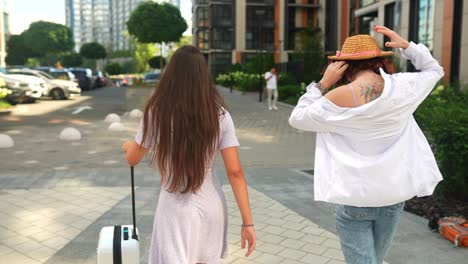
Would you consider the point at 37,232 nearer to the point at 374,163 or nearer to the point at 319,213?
the point at 319,213

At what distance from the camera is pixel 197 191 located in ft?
7.67

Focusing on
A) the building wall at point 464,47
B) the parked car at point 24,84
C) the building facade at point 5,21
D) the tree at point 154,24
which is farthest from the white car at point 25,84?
the building facade at point 5,21

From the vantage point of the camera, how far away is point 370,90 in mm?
2461

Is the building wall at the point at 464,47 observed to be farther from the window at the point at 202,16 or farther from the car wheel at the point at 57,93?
the window at the point at 202,16

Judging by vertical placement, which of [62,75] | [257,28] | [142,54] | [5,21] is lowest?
[62,75]

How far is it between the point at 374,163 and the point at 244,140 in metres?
9.60

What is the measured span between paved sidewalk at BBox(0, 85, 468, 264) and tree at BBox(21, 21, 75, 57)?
7657 centimetres

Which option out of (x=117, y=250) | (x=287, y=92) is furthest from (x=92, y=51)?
(x=117, y=250)

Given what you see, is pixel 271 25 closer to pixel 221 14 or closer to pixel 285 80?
pixel 221 14

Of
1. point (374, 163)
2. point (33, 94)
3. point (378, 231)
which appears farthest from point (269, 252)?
point (33, 94)

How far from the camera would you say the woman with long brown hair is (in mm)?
2252

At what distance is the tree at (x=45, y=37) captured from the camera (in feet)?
266

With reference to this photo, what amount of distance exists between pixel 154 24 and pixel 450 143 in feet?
123

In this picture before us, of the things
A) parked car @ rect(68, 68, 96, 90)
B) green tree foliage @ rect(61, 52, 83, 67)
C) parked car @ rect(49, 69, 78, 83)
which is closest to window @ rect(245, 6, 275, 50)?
parked car @ rect(68, 68, 96, 90)
